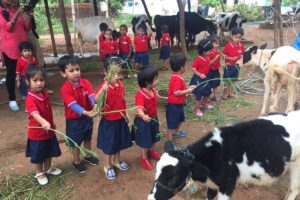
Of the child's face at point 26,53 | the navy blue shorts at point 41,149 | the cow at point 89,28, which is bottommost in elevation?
the navy blue shorts at point 41,149

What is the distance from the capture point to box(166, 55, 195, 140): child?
175 inches

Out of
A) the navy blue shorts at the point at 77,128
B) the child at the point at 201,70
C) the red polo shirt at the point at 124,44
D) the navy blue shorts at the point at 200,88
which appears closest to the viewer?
the navy blue shorts at the point at 77,128

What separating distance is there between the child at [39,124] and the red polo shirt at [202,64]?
2849mm

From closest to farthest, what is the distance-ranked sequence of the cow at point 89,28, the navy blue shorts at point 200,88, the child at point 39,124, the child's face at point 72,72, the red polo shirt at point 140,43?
1. the child at point 39,124
2. the child's face at point 72,72
3. the navy blue shorts at point 200,88
4. the red polo shirt at point 140,43
5. the cow at point 89,28

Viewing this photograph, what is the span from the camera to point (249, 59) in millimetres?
6238

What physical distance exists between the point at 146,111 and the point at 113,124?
452 mm

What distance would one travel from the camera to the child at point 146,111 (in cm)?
387

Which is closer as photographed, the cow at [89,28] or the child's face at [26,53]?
the child's face at [26,53]

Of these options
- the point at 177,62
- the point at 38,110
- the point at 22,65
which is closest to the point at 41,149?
the point at 38,110

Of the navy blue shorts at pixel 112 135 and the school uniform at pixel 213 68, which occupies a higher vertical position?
the school uniform at pixel 213 68

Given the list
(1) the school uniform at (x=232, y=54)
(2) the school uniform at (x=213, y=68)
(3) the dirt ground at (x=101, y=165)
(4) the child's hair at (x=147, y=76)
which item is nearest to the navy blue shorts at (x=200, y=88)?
(2) the school uniform at (x=213, y=68)

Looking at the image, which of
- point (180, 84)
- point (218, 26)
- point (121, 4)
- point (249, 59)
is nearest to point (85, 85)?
point (180, 84)

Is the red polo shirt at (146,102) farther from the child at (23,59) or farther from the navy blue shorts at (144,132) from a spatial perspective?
the child at (23,59)

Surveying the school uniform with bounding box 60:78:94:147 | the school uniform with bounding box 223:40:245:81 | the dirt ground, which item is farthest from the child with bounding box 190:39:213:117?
the school uniform with bounding box 60:78:94:147
